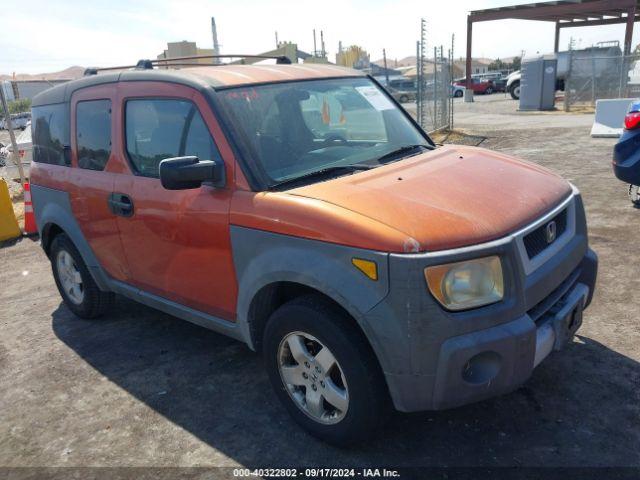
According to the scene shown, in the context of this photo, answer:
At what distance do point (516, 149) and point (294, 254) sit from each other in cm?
1079

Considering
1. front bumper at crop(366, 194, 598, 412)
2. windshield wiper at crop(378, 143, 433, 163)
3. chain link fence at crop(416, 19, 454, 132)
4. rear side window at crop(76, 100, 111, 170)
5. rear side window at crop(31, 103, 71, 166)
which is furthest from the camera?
chain link fence at crop(416, 19, 454, 132)

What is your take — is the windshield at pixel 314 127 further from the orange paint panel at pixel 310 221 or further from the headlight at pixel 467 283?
the headlight at pixel 467 283

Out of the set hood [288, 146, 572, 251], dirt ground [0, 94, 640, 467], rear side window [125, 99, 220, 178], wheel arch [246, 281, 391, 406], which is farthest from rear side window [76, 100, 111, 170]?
hood [288, 146, 572, 251]

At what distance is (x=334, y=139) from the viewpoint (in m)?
3.57

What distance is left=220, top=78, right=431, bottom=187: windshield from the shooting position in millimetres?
3197

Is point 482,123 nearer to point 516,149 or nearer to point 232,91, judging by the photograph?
point 516,149

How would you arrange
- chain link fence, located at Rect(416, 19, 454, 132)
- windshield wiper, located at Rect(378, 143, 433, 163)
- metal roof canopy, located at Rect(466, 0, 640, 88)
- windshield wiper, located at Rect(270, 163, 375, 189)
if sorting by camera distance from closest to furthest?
windshield wiper, located at Rect(270, 163, 375, 189)
windshield wiper, located at Rect(378, 143, 433, 163)
chain link fence, located at Rect(416, 19, 454, 132)
metal roof canopy, located at Rect(466, 0, 640, 88)

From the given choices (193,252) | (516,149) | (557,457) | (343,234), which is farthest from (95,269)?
(516,149)

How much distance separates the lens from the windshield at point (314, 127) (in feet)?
10.5

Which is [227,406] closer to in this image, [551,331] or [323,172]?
[323,172]

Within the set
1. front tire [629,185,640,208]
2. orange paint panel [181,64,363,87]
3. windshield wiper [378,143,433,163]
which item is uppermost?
orange paint panel [181,64,363,87]

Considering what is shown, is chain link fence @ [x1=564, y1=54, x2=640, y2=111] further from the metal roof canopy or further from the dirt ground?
the dirt ground

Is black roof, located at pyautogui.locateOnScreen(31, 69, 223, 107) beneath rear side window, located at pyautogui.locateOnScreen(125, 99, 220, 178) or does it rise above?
above

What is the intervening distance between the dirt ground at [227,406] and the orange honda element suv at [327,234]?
0.41 meters
